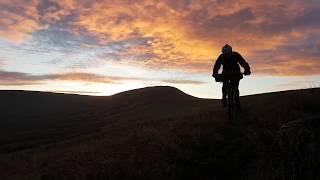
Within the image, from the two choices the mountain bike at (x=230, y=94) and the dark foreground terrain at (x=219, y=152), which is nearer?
the dark foreground terrain at (x=219, y=152)

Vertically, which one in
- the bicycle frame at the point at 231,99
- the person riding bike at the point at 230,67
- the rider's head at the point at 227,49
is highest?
the rider's head at the point at 227,49

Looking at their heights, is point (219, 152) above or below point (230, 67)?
below

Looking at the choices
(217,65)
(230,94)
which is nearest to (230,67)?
(217,65)

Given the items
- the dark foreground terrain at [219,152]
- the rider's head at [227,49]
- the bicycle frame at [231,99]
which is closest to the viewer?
the dark foreground terrain at [219,152]

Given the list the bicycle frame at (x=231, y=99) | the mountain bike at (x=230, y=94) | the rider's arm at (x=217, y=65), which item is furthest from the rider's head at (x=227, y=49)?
the bicycle frame at (x=231, y=99)

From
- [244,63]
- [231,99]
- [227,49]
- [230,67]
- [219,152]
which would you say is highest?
[227,49]

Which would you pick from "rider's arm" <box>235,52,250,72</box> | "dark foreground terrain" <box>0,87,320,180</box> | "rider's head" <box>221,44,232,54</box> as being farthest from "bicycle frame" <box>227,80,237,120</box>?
"rider's head" <box>221,44,232,54</box>

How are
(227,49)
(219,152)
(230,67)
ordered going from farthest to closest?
(230,67)
(227,49)
(219,152)

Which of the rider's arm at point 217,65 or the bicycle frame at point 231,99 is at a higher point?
the rider's arm at point 217,65

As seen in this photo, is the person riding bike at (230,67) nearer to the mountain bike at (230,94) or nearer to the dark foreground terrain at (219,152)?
the mountain bike at (230,94)

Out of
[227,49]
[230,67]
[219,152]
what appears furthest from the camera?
[230,67]

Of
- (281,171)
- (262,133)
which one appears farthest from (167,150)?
(281,171)

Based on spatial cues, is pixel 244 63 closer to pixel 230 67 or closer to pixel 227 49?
pixel 230 67

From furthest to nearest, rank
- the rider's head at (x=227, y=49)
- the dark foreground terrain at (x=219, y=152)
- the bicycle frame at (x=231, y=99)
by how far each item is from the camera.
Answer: the bicycle frame at (x=231, y=99) → the rider's head at (x=227, y=49) → the dark foreground terrain at (x=219, y=152)
